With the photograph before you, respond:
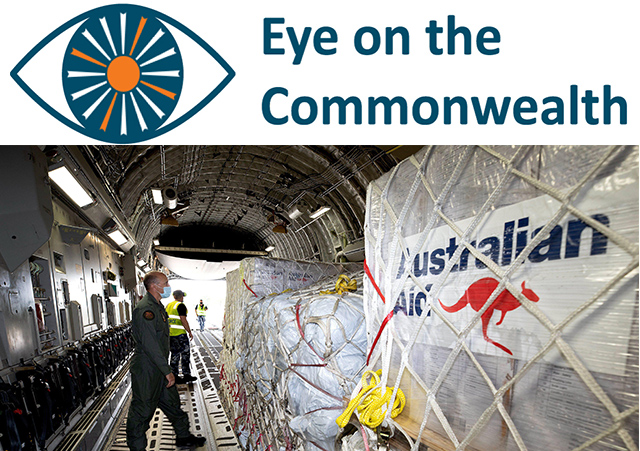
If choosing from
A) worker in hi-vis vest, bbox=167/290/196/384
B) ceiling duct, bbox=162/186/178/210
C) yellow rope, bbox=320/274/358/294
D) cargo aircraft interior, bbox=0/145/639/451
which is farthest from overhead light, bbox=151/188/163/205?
yellow rope, bbox=320/274/358/294

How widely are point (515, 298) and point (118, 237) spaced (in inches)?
343

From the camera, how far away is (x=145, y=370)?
3777 millimetres

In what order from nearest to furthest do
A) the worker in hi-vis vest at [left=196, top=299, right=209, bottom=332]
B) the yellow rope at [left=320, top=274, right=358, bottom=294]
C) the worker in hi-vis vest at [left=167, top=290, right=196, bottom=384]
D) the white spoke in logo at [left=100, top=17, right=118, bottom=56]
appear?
the white spoke in logo at [left=100, top=17, right=118, bottom=56]
the yellow rope at [left=320, top=274, right=358, bottom=294]
the worker in hi-vis vest at [left=167, top=290, right=196, bottom=384]
the worker in hi-vis vest at [left=196, top=299, right=209, bottom=332]

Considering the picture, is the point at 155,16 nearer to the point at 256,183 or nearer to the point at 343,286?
the point at 343,286

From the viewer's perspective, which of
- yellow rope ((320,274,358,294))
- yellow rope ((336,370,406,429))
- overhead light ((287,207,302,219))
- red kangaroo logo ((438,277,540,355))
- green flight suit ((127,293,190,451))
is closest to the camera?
red kangaroo logo ((438,277,540,355))

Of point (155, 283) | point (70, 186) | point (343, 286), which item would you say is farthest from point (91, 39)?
point (70, 186)

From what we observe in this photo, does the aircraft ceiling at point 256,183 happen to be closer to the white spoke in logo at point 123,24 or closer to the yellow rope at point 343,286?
the yellow rope at point 343,286

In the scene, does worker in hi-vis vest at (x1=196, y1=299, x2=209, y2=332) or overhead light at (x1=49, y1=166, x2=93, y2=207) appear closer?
overhead light at (x1=49, y1=166, x2=93, y2=207)

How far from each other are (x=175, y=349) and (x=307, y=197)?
618cm

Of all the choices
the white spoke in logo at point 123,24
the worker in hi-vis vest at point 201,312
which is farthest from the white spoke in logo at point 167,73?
the worker in hi-vis vest at point 201,312

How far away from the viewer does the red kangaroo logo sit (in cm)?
117

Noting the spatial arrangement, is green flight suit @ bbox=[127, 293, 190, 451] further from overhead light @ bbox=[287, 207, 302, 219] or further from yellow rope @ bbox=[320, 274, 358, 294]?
overhead light @ bbox=[287, 207, 302, 219]

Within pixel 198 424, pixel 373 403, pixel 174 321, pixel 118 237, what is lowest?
pixel 198 424

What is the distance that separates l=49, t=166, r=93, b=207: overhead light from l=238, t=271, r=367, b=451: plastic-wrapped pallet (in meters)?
2.85
